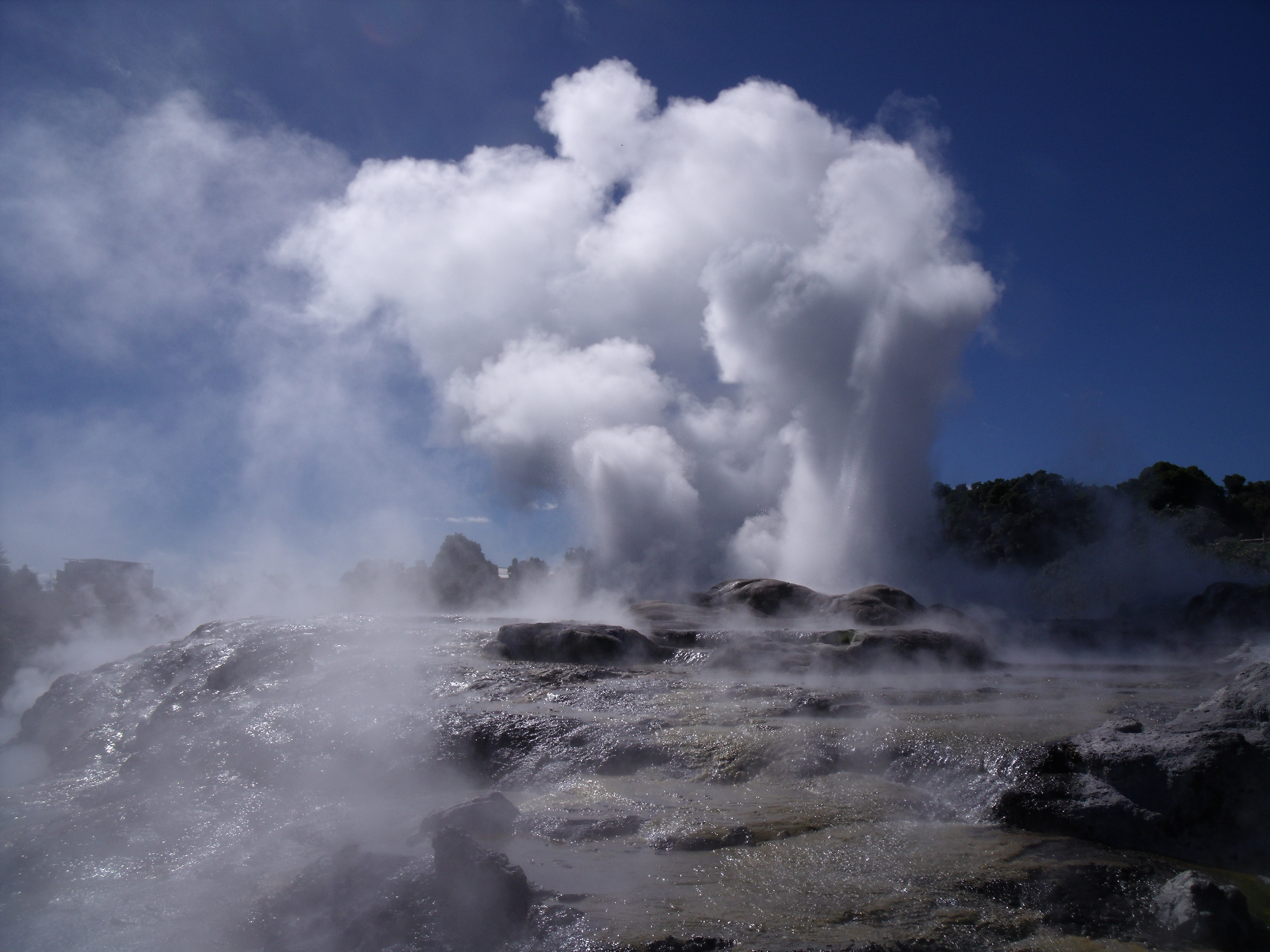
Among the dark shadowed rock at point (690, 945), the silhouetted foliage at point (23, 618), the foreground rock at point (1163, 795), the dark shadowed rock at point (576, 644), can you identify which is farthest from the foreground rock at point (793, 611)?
the silhouetted foliage at point (23, 618)

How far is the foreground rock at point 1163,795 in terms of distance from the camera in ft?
13.2

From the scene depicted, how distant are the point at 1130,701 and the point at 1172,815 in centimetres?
292

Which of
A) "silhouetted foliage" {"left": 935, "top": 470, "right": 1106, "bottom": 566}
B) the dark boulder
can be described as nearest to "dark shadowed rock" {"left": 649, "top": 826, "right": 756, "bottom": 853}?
the dark boulder

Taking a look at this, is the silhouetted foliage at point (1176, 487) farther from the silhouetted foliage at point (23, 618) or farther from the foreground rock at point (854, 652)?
the silhouetted foliage at point (23, 618)

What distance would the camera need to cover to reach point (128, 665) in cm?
1133

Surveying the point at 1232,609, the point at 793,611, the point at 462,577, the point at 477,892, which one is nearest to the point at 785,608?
the point at 793,611

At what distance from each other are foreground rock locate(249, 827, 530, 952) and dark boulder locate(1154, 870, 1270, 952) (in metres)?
2.98

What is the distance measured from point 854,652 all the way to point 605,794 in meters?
4.97

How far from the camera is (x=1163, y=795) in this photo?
4.17 meters

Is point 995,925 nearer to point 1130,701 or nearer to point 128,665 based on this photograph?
point 1130,701

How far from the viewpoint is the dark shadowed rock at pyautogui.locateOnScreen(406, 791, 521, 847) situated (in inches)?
175

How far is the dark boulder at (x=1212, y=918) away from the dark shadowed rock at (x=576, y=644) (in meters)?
6.82

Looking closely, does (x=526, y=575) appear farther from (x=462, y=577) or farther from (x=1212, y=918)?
(x=1212, y=918)

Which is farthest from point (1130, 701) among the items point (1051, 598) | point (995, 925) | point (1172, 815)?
point (1051, 598)
